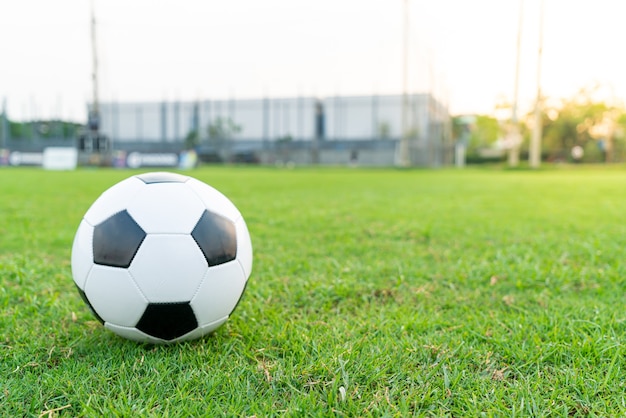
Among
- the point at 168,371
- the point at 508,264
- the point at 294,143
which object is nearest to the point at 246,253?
the point at 168,371

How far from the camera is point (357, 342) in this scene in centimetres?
177

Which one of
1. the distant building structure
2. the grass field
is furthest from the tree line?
the grass field

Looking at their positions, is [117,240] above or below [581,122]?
below

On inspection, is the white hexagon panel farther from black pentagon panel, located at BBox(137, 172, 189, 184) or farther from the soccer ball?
black pentagon panel, located at BBox(137, 172, 189, 184)

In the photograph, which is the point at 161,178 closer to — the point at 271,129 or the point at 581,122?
the point at 271,129

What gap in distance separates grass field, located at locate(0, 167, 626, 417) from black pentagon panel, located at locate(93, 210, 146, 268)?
0.35 m

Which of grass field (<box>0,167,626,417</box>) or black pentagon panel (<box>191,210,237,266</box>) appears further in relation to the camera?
black pentagon panel (<box>191,210,237,266</box>)

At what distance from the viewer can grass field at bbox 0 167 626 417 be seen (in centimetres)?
136

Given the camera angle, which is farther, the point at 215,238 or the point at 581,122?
the point at 581,122

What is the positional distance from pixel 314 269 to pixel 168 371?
59.4 inches

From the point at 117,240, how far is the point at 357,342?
3.19 feet

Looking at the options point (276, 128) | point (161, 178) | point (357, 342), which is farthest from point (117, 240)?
point (276, 128)

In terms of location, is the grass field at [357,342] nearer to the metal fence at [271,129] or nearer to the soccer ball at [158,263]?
the soccer ball at [158,263]

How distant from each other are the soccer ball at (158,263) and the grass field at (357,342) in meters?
0.13
